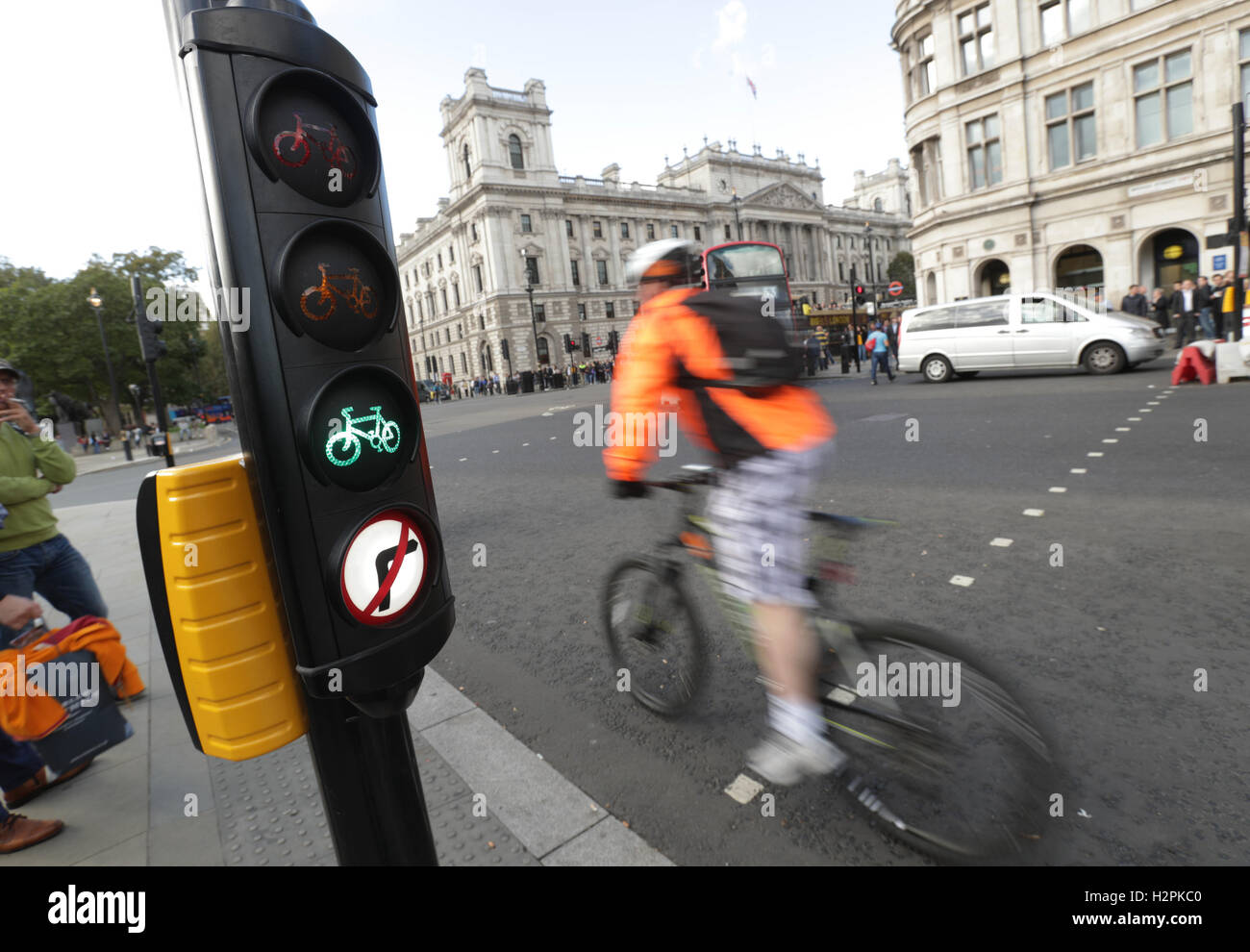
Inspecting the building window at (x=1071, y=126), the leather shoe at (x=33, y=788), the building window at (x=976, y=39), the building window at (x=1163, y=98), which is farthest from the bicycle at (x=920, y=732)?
the building window at (x=976, y=39)

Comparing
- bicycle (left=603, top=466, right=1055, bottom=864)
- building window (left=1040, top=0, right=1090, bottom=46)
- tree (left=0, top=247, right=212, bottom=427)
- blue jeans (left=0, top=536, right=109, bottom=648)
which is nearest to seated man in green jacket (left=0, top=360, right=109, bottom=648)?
blue jeans (left=0, top=536, right=109, bottom=648)

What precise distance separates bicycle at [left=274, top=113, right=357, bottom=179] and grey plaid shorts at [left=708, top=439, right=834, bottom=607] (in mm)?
1450

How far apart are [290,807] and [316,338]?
220 centimetres

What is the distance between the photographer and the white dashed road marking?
2371 mm

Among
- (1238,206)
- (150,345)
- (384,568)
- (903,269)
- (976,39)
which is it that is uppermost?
(903,269)

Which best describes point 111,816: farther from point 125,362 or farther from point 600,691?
point 125,362

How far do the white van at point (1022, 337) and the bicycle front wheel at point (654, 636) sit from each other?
45.7ft

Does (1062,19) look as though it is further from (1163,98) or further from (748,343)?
(748,343)

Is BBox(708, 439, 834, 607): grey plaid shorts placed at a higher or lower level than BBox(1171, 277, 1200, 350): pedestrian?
lower

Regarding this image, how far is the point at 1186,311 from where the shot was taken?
52.8 ft

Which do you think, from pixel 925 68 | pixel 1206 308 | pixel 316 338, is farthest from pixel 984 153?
pixel 316 338

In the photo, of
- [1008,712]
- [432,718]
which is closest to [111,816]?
[432,718]

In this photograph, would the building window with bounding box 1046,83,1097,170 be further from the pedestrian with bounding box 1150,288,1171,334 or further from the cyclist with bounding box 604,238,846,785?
the cyclist with bounding box 604,238,846,785

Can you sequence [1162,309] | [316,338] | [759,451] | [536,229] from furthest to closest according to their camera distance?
[536,229]
[1162,309]
[759,451]
[316,338]
